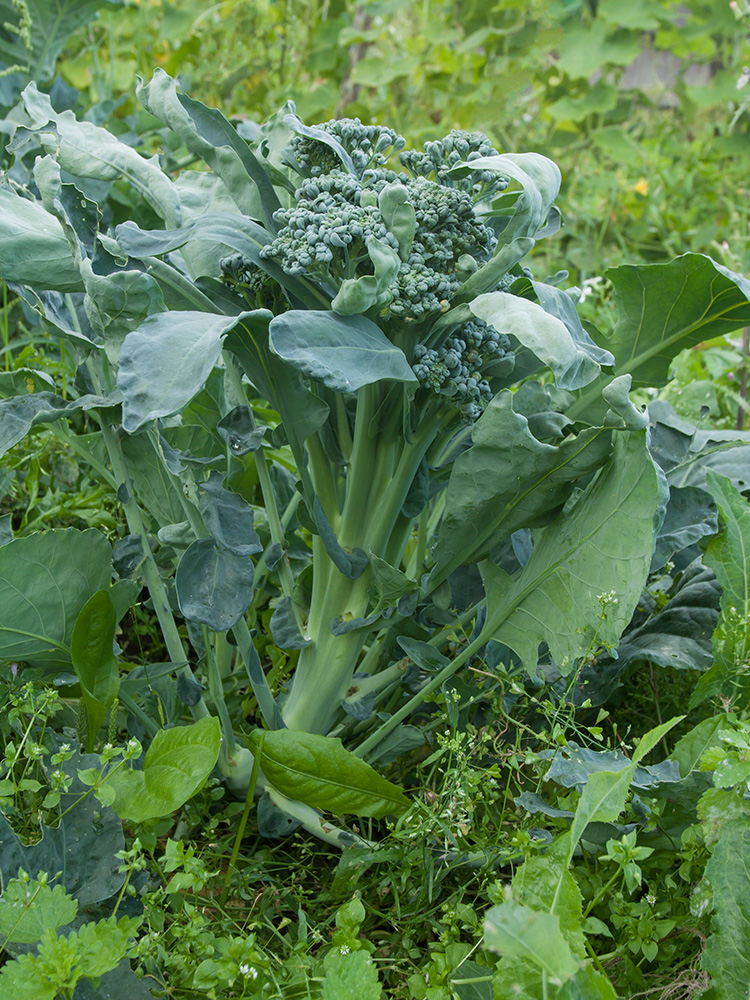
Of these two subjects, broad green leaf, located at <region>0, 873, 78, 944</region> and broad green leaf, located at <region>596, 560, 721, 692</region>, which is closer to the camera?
broad green leaf, located at <region>0, 873, 78, 944</region>

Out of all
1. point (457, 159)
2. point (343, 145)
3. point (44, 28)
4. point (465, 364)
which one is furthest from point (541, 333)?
point (44, 28)

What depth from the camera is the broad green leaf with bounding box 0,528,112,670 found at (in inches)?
40.1

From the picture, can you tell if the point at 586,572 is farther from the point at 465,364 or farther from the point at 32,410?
the point at 32,410

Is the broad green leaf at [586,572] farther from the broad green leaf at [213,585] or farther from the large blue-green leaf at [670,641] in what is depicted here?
the broad green leaf at [213,585]

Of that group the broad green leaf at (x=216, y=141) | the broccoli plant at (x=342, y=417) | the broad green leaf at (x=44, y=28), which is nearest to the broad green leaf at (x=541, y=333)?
the broccoli plant at (x=342, y=417)

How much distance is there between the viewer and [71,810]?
0.97 m

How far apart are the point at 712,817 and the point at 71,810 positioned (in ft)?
2.39

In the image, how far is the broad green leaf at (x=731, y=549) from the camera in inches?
45.0

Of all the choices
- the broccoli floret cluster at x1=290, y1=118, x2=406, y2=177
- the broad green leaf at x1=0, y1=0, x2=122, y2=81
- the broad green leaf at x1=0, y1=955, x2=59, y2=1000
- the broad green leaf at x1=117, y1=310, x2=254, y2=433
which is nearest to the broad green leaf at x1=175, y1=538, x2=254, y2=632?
the broad green leaf at x1=117, y1=310, x2=254, y2=433

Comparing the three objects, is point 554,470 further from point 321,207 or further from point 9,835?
point 9,835

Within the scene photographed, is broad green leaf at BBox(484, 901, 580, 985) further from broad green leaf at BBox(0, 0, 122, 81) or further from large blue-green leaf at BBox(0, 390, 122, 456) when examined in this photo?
broad green leaf at BBox(0, 0, 122, 81)

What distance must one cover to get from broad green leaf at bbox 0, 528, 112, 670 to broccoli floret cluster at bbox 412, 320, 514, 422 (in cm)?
49

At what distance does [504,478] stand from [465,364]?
0.14 m

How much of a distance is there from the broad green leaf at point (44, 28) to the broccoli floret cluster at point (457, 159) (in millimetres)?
1620
